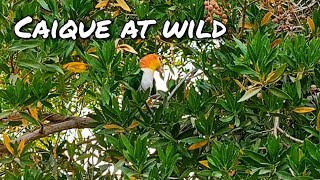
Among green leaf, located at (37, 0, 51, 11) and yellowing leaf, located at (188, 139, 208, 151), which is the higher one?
green leaf, located at (37, 0, 51, 11)

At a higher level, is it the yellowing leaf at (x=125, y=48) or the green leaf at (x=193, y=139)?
the yellowing leaf at (x=125, y=48)

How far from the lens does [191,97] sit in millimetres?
1227

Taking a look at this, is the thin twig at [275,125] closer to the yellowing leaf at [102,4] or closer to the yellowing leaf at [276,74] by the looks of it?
the yellowing leaf at [276,74]

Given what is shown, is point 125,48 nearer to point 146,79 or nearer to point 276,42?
point 146,79

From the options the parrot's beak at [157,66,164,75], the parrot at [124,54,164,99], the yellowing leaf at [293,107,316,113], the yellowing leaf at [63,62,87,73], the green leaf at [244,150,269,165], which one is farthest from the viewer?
the parrot's beak at [157,66,164,75]

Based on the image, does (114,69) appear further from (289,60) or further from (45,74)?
(289,60)

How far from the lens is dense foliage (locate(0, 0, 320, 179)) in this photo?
3.64ft

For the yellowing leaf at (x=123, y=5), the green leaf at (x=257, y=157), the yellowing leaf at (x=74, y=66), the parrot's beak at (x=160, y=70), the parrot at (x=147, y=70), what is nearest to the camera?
the green leaf at (x=257, y=157)

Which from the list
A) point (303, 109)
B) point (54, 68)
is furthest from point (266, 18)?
point (54, 68)

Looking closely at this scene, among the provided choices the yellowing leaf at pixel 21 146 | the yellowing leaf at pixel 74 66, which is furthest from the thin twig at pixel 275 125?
the yellowing leaf at pixel 21 146

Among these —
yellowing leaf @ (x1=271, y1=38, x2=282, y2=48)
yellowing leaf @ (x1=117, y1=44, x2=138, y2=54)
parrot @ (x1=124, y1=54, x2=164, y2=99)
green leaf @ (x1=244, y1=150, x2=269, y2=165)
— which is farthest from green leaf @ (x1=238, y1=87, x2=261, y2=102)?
parrot @ (x1=124, y1=54, x2=164, y2=99)

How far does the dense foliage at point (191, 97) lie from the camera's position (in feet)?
3.64

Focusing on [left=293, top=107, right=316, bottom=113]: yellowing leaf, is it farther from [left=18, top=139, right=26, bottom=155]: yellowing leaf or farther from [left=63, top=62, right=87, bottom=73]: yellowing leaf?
[left=18, top=139, right=26, bottom=155]: yellowing leaf

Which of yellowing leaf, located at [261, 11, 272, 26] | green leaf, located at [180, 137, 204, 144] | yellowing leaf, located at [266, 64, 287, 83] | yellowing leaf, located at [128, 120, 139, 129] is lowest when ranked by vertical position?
green leaf, located at [180, 137, 204, 144]
